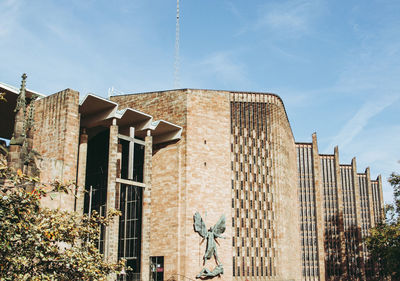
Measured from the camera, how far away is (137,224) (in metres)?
39.1

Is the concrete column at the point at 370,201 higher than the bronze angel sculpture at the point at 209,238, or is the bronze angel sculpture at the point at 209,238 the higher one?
the concrete column at the point at 370,201

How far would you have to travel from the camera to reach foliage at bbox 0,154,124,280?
12633mm

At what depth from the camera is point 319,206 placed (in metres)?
72.7

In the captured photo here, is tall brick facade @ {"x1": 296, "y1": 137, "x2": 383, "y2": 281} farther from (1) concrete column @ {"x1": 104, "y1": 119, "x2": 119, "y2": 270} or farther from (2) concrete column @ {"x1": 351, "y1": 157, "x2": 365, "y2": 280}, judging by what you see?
(1) concrete column @ {"x1": 104, "y1": 119, "x2": 119, "y2": 270}

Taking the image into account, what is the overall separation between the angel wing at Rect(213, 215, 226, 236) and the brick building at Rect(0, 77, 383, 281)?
0.44 metres

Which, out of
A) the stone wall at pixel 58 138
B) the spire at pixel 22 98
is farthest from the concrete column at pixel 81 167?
the spire at pixel 22 98

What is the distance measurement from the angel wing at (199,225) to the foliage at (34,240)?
23453 mm

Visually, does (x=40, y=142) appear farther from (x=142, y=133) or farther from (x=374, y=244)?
(x=374, y=244)

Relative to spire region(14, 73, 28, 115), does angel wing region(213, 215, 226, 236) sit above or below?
below

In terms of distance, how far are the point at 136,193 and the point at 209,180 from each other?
22.2ft

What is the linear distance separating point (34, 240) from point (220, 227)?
28288 millimetres

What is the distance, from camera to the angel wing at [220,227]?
40188 mm

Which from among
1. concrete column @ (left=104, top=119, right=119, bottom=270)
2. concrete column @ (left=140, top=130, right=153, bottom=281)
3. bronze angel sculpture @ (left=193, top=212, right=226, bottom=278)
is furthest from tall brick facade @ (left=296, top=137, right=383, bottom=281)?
concrete column @ (left=104, top=119, right=119, bottom=270)

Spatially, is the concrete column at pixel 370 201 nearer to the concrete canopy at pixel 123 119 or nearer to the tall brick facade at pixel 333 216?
the tall brick facade at pixel 333 216
